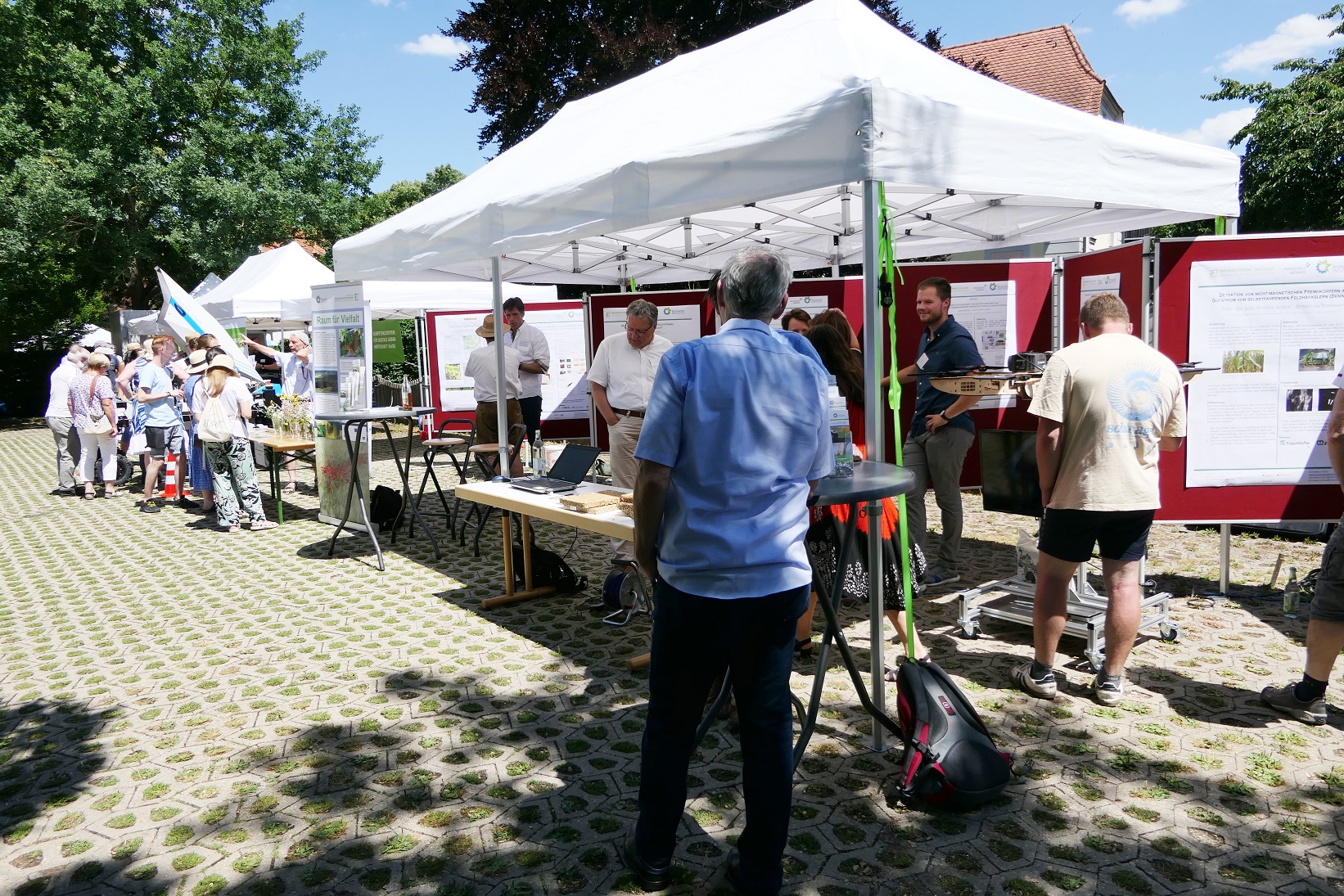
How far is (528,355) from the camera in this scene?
27.2ft

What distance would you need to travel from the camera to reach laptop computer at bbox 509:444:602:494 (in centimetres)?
521

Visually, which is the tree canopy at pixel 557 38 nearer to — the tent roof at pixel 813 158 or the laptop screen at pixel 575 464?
the tent roof at pixel 813 158

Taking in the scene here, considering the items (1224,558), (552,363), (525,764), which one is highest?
(552,363)

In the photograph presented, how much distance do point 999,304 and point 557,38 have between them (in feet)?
37.2

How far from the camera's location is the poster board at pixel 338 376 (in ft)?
22.9

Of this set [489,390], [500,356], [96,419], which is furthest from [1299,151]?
[96,419]

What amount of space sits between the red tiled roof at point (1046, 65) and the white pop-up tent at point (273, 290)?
1675 centimetres

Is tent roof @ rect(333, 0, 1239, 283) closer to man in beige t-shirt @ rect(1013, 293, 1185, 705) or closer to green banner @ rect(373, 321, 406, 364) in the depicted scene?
man in beige t-shirt @ rect(1013, 293, 1185, 705)

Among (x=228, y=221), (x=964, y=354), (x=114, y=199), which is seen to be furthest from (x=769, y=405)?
(x=114, y=199)

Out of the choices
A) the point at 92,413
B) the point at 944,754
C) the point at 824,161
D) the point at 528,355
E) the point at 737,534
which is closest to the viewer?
the point at 737,534

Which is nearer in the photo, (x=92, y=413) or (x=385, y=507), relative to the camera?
(x=385, y=507)

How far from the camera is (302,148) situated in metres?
24.0

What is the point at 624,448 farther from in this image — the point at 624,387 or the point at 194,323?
the point at 194,323

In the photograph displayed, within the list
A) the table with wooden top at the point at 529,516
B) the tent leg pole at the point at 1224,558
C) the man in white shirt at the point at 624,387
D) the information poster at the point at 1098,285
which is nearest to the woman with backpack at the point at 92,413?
the table with wooden top at the point at 529,516
